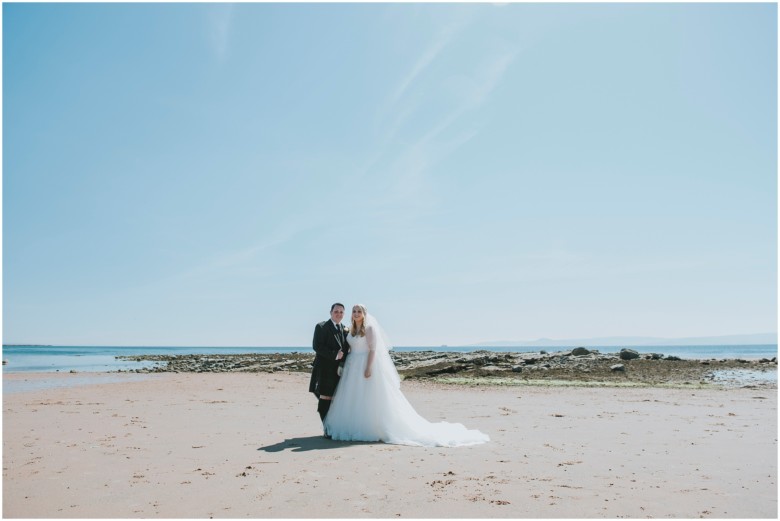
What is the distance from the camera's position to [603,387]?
2025 cm

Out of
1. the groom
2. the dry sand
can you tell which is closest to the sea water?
the dry sand

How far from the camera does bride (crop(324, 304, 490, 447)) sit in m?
9.25

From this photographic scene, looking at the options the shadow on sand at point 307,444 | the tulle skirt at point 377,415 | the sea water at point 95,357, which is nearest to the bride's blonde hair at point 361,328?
the tulle skirt at point 377,415

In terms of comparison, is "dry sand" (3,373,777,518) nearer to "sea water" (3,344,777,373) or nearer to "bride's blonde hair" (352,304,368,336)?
"bride's blonde hair" (352,304,368,336)

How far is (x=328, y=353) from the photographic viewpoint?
1003 centimetres

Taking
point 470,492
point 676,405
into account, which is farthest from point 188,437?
point 676,405

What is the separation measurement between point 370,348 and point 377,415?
4.01ft

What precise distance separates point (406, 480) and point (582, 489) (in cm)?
210

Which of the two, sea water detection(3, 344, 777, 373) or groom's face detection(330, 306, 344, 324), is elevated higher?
groom's face detection(330, 306, 344, 324)

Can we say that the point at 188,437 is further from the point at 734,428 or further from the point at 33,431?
the point at 734,428

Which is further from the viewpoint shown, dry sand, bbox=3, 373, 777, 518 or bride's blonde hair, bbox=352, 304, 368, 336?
bride's blonde hair, bbox=352, 304, 368, 336

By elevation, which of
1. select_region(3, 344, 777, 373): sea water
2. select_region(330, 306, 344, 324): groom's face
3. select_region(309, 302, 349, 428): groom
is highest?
select_region(330, 306, 344, 324): groom's face

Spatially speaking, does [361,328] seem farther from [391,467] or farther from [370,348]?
[391,467]

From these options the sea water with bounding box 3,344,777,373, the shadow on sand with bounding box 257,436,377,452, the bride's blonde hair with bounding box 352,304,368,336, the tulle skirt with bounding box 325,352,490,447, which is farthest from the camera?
A: the sea water with bounding box 3,344,777,373
